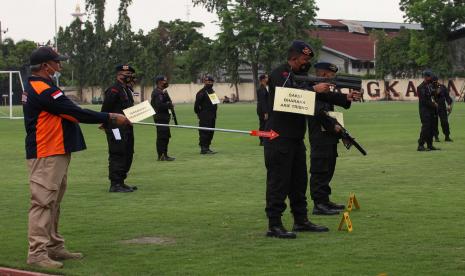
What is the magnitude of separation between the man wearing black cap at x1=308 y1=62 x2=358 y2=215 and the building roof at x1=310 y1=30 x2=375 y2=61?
92.8m

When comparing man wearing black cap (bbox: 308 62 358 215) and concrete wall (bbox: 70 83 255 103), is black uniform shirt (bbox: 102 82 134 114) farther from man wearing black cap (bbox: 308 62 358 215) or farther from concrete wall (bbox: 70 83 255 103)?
concrete wall (bbox: 70 83 255 103)

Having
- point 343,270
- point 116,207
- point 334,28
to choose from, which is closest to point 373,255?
point 343,270

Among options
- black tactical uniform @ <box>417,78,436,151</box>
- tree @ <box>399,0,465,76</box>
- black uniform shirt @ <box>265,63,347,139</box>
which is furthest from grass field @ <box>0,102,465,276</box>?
tree @ <box>399,0,465,76</box>

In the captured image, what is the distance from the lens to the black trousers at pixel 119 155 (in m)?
13.8

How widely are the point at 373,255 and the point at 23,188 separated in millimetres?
7917

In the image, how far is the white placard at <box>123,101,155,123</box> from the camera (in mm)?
9477

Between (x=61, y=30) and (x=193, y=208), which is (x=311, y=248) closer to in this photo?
(x=193, y=208)

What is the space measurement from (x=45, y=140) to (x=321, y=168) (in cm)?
441

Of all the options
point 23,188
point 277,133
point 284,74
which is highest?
point 284,74

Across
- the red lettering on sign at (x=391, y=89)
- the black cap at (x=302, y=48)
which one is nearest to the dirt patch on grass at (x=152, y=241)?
the black cap at (x=302, y=48)

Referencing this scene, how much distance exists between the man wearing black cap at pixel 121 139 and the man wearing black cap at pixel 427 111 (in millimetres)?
9632

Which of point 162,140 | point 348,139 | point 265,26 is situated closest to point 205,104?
point 162,140

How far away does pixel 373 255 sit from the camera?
810 centimetres

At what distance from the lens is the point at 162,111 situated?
2019 cm
